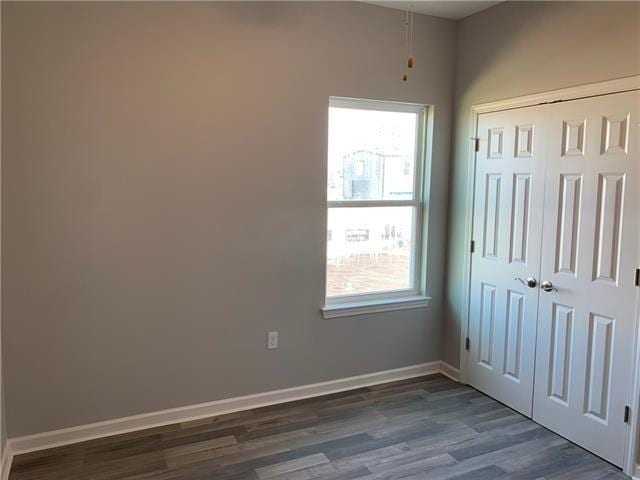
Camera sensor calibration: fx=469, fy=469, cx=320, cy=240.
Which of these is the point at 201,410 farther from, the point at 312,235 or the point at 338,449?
the point at 312,235

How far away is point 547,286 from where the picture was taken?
2.94 m

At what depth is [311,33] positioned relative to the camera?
3.10 m

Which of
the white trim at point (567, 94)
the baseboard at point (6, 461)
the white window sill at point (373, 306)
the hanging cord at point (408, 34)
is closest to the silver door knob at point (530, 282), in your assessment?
the white window sill at point (373, 306)

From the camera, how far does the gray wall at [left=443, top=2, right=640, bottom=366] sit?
2.54 meters

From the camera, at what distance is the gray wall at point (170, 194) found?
2.56 meters

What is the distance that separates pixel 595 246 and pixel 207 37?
101 inches

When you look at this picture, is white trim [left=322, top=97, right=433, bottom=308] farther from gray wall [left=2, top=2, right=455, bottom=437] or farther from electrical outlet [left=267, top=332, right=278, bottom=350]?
electrical outlet [left=267, top=332, right=278, bottom=350]

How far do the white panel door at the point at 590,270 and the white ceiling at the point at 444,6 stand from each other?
1009mm

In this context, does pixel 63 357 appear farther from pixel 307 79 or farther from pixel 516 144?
pixel 516 144

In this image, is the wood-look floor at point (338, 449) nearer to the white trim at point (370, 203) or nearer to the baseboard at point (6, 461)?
the baseboard at point (6, 461)

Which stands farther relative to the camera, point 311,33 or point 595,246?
point 311,33

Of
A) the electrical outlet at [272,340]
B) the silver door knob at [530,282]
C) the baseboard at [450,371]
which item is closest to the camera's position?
the silver door knob at [530,282]

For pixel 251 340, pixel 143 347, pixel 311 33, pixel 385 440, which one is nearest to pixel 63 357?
pixel 143 347

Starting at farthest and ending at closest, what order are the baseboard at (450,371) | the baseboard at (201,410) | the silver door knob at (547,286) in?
1. the baseboard at (450,371)
2. the silver door knob at (547,286)
3. the baseboard at (201,410)
